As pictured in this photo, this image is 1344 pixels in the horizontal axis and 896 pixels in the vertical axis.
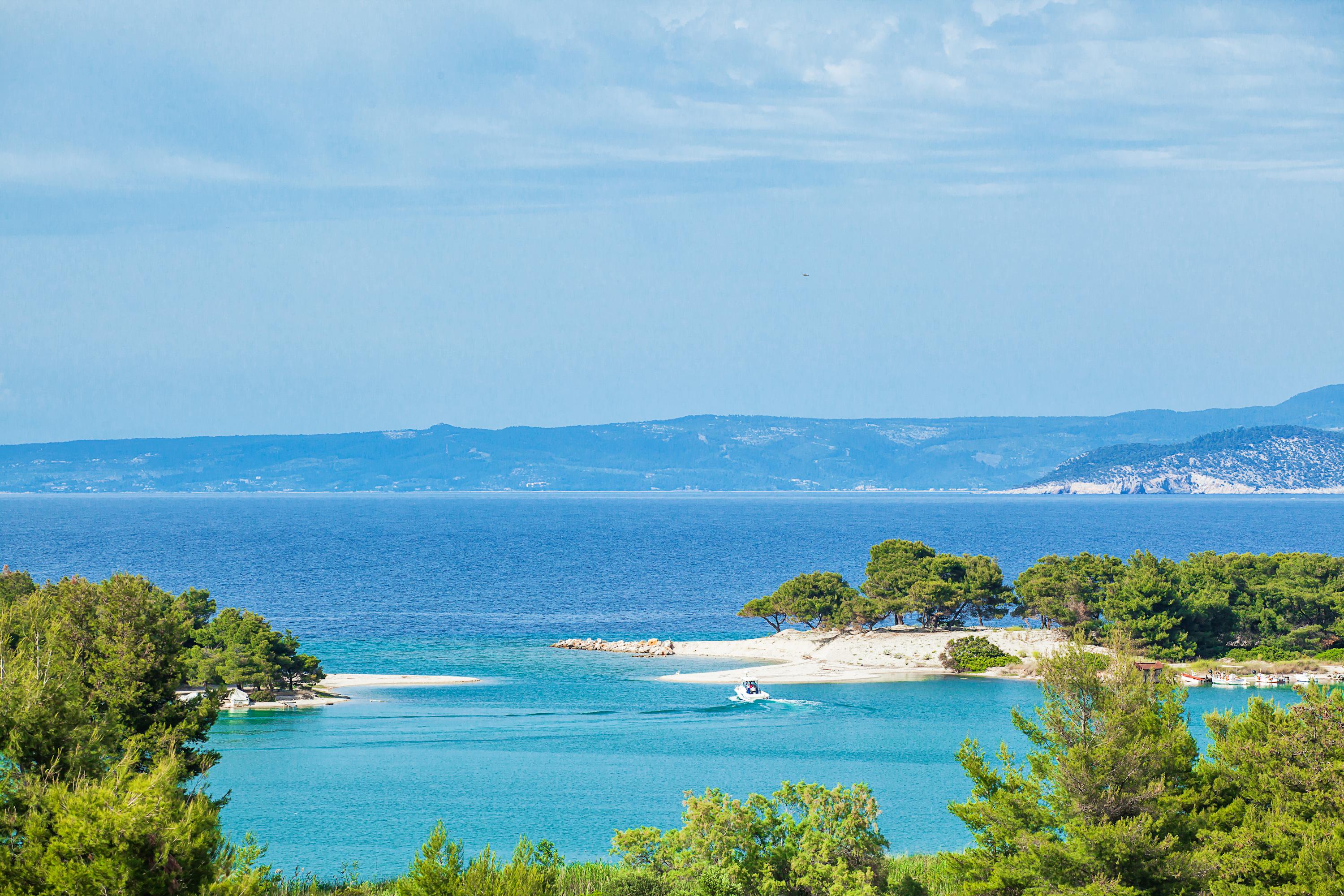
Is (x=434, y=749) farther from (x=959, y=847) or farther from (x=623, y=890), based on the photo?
(x=623, y=890)

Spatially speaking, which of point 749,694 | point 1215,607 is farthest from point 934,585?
point 749,694

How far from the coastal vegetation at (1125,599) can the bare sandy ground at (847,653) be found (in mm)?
1728

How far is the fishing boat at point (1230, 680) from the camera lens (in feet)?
225

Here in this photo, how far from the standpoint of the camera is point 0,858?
1564cm

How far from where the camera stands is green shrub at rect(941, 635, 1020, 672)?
77.0m

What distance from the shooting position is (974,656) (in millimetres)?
77625

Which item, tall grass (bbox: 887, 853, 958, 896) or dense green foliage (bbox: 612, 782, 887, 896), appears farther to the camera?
tall grass (bbox: 887, 853, 958, 896)

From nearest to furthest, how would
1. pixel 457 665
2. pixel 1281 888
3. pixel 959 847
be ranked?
pixel 1281 888 → pixel 959 847 → pixel 457 665

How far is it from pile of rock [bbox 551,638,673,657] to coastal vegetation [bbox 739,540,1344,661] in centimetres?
787

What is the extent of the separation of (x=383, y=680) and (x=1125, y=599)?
1772 inches

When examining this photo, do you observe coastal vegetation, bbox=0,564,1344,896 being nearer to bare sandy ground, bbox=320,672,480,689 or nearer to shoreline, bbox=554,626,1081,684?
bare sandy ground, bbox=320,672,480,689

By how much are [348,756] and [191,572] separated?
339ft

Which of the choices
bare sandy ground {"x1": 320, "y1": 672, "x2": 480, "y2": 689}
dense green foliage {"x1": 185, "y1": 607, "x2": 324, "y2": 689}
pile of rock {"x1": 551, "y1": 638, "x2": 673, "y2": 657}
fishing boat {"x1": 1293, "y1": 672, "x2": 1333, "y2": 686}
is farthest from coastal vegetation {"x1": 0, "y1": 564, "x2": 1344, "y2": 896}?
pile of rock {"x1": 551, "y1": 638, "x2": 673, "y2": 657}

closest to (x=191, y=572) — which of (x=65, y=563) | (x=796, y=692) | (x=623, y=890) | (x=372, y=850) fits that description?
(x=65, y=563)
